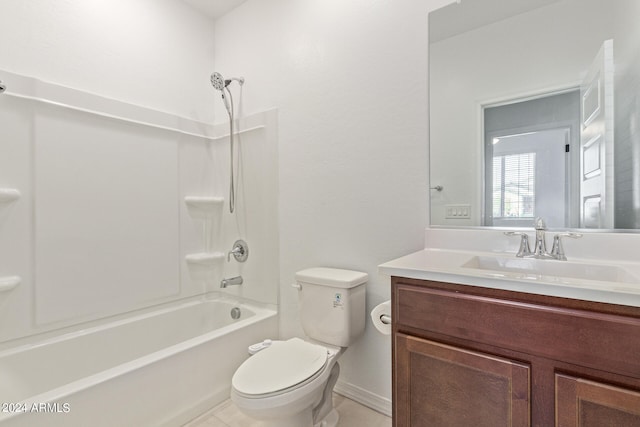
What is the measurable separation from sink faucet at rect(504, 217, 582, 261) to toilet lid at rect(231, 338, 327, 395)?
39.2 inches

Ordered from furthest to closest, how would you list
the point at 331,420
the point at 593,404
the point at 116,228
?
the point at 116,228, the point at 331,420, the point at 593,404

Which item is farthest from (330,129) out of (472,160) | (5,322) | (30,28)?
(5,322)

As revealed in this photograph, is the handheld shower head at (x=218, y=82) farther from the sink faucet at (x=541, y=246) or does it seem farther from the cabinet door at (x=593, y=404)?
the cabinet door at (x=593, y=404)

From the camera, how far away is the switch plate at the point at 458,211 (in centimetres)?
148

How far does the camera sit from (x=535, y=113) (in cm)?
134

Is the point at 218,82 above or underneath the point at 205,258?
above

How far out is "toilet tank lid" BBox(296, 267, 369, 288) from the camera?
A: 1.60 m

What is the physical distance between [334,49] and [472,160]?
1.04 m

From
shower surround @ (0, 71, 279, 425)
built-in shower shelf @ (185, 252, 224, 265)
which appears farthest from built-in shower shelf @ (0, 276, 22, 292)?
built-in shower shelf @ (185, 252, 224, 265)

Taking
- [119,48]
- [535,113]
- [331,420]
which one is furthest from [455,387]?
[119,48]

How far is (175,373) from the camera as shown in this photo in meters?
1.55

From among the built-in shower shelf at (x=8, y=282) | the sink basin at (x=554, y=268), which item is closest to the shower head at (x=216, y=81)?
the built-in shower shelf at (x=8, y=282)

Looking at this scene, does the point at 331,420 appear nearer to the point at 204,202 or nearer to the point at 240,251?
the point at 240,251

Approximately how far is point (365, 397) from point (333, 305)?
2.00 feet
